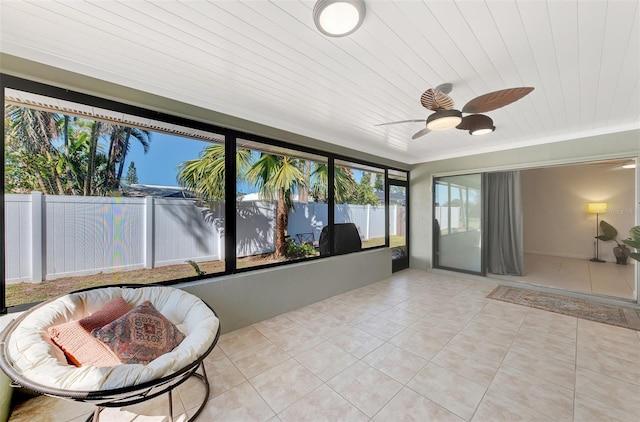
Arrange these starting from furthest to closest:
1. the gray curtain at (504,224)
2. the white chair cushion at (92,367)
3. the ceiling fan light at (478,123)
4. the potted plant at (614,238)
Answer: the potted plant at (614,238) < the gray curtain at (504,224) < the ceiling fan light at (478,123) < the white chair cushion at (92,367)

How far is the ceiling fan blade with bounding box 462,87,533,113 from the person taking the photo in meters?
1.68

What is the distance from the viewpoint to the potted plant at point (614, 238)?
5.17 m

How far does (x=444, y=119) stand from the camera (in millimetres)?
2031

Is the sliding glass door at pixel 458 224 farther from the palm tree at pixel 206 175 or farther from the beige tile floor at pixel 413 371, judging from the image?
the palm tree at pixel 206 175

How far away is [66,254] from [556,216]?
361 inches

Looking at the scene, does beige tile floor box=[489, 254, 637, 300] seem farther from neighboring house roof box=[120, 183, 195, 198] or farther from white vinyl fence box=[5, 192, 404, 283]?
neighboring house roof box=[120, 183, 195, 198]

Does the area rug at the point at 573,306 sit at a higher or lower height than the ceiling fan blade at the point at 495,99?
lower

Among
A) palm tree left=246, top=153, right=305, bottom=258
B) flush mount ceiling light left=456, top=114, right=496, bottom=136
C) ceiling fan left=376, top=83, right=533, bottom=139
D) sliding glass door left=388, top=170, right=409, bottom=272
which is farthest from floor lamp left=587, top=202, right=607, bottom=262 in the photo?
palm tree left=246, top=153, right=305, bottom=258

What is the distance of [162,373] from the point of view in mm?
1213

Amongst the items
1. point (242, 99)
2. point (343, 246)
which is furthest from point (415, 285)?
point (242, 99)

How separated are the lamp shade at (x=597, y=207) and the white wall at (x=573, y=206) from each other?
209mm

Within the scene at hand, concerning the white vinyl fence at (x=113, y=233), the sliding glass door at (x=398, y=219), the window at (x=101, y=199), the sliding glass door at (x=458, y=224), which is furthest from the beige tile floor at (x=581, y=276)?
the window at (x=101, y=199)

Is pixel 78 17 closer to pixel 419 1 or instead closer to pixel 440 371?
pixel 419 1

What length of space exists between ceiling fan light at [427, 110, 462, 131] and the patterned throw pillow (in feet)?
8.63
